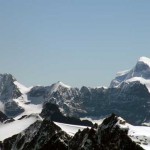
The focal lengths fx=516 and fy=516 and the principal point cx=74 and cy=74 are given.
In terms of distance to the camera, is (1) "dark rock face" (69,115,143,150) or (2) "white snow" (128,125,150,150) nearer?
(1) "dark rock face" (69,115,143,150)

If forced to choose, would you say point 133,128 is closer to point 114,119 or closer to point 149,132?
point 149,132

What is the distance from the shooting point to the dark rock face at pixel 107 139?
458ft

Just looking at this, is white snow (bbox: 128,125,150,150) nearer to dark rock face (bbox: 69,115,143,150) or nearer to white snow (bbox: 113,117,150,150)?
white snow (bbox: 113,117,150,150)

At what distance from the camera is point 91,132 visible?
163 metres

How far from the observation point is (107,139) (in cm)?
14875

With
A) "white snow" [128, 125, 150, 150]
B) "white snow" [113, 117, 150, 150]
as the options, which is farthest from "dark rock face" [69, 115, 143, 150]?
"white snow" [128, 125, 150, 150]

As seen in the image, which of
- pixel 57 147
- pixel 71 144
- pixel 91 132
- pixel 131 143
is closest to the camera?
pixel 131 143

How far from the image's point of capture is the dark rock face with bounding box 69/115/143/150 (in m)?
140

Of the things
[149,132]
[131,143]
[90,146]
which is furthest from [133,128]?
[131,143]

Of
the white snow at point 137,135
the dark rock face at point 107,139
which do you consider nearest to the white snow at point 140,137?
the white snow at point 137,135

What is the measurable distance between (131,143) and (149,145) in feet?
71.5

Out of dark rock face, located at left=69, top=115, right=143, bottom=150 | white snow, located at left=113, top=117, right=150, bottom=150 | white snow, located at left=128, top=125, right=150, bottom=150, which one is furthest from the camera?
white snow, located at left=128, top=125, right=150, bottom=150

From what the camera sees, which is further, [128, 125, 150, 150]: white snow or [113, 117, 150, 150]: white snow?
[128, 125, 150, 150]: white snow

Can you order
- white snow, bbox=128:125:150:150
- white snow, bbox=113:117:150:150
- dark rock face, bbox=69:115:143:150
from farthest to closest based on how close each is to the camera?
white snow, bbox=128:125:150:150 → white snow, bbox=113:117:150:150 → dark rock face, bbox=69:115:143:150
